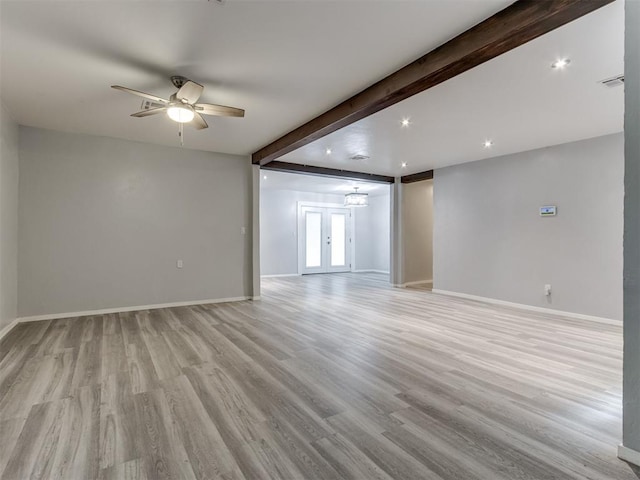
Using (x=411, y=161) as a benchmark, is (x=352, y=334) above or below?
below

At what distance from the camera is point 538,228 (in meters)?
5.11

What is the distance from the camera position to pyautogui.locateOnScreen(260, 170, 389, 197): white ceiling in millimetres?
7391

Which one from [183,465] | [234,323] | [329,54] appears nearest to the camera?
[183,465]

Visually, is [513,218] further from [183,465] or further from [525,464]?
[183,465]

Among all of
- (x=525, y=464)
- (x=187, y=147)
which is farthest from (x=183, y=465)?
(x=187, y=147)

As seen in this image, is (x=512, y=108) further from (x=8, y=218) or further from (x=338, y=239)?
(x=338, y=239)

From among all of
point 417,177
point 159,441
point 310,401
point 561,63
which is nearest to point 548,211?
point 417,177

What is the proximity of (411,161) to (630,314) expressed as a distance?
4.83m

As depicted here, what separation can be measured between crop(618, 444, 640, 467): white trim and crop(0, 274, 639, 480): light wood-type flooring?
0.04 meters

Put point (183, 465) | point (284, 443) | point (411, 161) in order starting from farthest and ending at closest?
point (411, 161) < point (284, 443) < point (183, 465)

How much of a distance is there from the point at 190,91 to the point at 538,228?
17.1 feet

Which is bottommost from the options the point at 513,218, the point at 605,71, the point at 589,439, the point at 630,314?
the point at 589,439

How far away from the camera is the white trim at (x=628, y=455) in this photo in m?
1.61

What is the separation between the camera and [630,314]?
5.40ft
